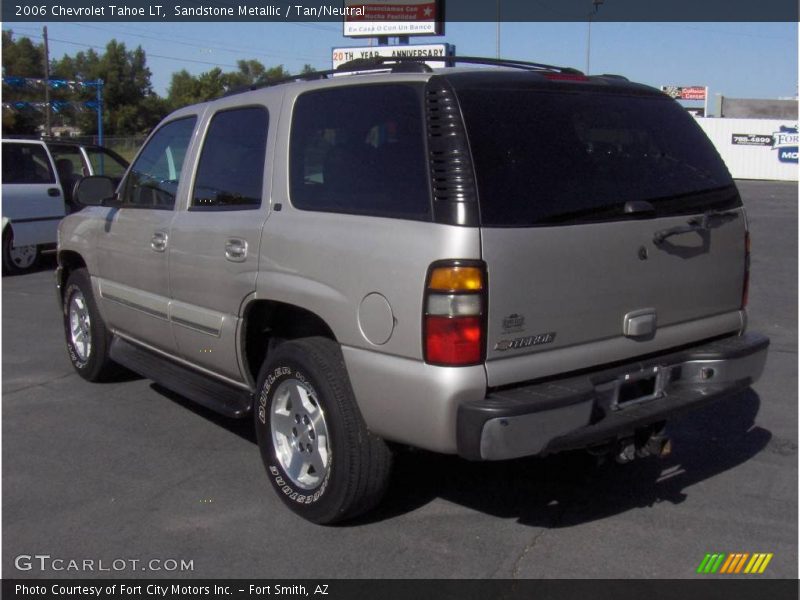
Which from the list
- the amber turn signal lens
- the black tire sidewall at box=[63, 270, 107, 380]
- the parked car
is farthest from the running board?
the parked car

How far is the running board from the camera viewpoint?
4.59 meters

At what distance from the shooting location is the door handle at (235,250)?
430cm

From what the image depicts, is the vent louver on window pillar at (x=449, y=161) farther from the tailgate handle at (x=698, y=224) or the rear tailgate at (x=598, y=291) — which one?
the tailgate handle at (x=698, y=224)

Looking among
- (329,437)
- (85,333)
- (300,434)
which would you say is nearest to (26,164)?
(85,333)

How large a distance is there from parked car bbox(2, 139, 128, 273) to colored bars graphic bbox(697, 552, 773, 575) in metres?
10.00

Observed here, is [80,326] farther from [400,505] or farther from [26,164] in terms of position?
[26,164]

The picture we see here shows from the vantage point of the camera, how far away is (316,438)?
397 centimetres

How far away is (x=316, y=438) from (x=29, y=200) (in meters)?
9.52

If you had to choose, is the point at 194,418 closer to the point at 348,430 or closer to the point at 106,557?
the point at 106,557

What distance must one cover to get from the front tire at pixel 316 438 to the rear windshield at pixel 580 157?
3.44 feet

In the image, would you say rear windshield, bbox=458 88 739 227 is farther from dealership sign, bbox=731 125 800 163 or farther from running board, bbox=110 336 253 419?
dealership sign, bbox=731 125 800 163

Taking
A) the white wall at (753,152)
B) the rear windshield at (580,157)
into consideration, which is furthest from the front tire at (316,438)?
the white wall at (753,152)

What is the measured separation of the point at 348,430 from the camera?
3699mm
